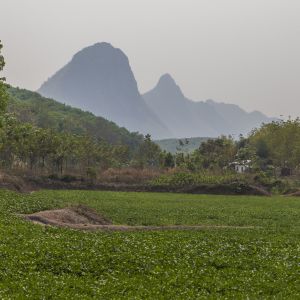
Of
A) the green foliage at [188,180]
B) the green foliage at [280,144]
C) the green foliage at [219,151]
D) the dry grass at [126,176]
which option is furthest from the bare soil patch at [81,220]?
the green foliage at [219,151]

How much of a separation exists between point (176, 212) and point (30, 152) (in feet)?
202

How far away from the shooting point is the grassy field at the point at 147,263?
2081 centimetres

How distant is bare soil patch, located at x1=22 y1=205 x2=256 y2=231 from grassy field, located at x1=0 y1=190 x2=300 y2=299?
7.64 ft

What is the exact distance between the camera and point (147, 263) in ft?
83.4

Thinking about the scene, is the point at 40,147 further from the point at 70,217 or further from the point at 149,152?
the point at 70,217

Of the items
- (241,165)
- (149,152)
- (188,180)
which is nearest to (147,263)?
(188,180)

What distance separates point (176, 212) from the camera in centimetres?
5228

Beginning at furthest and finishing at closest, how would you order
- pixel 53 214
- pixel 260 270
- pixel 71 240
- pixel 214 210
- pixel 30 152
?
pixel 30 152 < pixel 214 210 < pixel 53 214 < pixel 71 240 < pixel 260 270

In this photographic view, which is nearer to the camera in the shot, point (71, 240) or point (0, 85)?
point (71, 240)

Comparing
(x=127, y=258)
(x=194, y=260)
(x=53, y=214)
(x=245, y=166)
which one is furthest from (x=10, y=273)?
(x=245, y=166)

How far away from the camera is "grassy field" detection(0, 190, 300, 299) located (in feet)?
68.3

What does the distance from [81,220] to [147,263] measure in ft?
61.2

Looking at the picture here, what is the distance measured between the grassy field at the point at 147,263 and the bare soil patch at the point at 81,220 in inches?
91.7

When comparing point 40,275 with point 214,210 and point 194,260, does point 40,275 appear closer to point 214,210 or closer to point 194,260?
point 194,260
